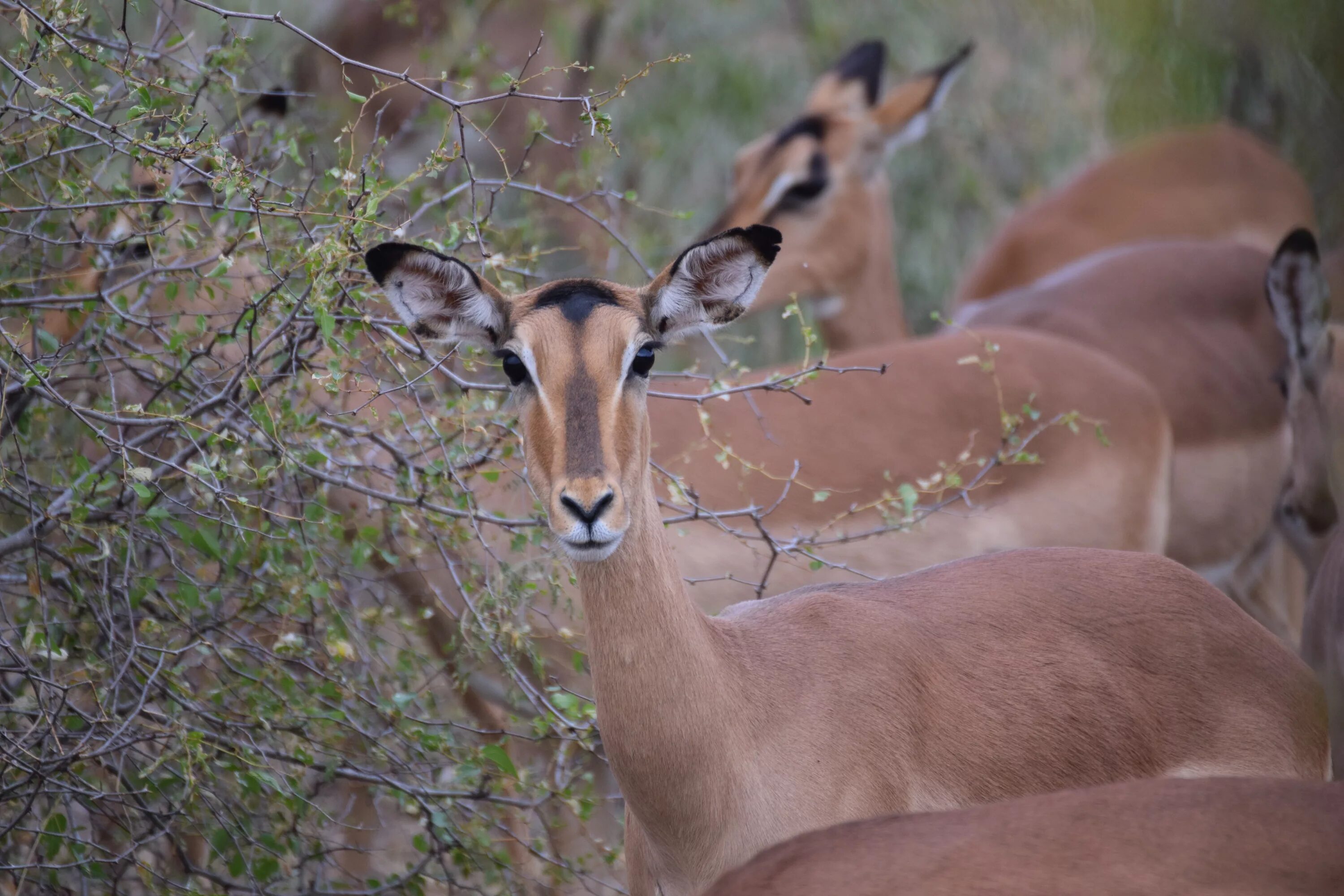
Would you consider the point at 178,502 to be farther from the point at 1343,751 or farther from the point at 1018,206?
the point at 1018,206

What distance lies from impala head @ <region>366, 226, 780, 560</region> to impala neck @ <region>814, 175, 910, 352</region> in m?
4.09

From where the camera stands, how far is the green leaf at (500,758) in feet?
12.1

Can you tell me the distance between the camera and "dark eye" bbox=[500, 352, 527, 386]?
3.28 meters

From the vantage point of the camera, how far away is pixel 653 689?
312cm

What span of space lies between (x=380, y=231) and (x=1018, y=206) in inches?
301

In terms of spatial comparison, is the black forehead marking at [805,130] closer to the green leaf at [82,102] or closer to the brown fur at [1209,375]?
the brown fur at [1209,375]

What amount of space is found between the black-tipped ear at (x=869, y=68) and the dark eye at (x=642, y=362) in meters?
4.76

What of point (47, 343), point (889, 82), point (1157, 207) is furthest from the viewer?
point (889, 82)

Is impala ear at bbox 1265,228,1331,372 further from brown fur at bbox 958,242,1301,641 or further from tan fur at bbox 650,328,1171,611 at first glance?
brown fur at bbox 958,242,1301,641

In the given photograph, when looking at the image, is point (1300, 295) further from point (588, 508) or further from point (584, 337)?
point (588, 508)

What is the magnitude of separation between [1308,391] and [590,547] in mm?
3467

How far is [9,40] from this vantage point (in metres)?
5.59

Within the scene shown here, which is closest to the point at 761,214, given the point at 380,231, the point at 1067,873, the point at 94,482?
the point at 380,231

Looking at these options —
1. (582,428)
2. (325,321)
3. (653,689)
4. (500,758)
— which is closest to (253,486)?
(325,321)
